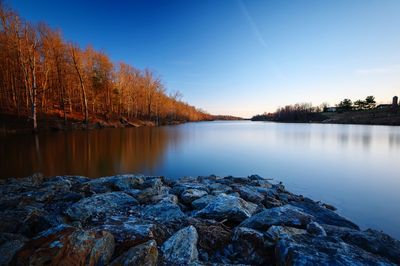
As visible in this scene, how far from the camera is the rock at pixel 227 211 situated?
396 cm

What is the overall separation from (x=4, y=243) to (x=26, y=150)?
1435 centimetres

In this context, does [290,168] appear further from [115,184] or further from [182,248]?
[182,248]

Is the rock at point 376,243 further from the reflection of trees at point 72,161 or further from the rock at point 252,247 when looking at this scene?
the reflection of trees at point 72,161

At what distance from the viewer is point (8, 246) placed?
248 centimetres

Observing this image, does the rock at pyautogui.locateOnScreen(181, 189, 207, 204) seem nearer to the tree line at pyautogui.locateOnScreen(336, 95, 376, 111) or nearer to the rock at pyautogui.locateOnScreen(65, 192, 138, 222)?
the rock at pyautogui.locateOnScreen(65, 192, 138, 222)

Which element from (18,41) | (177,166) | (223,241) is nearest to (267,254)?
(223,241)

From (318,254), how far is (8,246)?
397 cm

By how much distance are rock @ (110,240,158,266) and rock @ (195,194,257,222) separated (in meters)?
1.68

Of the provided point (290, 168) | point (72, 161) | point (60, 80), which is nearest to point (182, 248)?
point (290, 168)

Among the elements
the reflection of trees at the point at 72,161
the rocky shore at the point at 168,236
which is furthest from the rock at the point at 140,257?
the reflection of trees at the point at 72,161

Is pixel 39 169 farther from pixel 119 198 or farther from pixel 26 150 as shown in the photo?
pixel 119 198

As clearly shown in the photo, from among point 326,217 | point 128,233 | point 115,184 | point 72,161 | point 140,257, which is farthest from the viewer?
point 72,161

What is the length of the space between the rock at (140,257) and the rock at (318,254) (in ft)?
5.35

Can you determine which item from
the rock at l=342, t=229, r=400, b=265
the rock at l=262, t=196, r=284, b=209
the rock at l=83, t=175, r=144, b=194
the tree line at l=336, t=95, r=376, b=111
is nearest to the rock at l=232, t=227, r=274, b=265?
the rock at l=342, t=229, r=400, b=265
